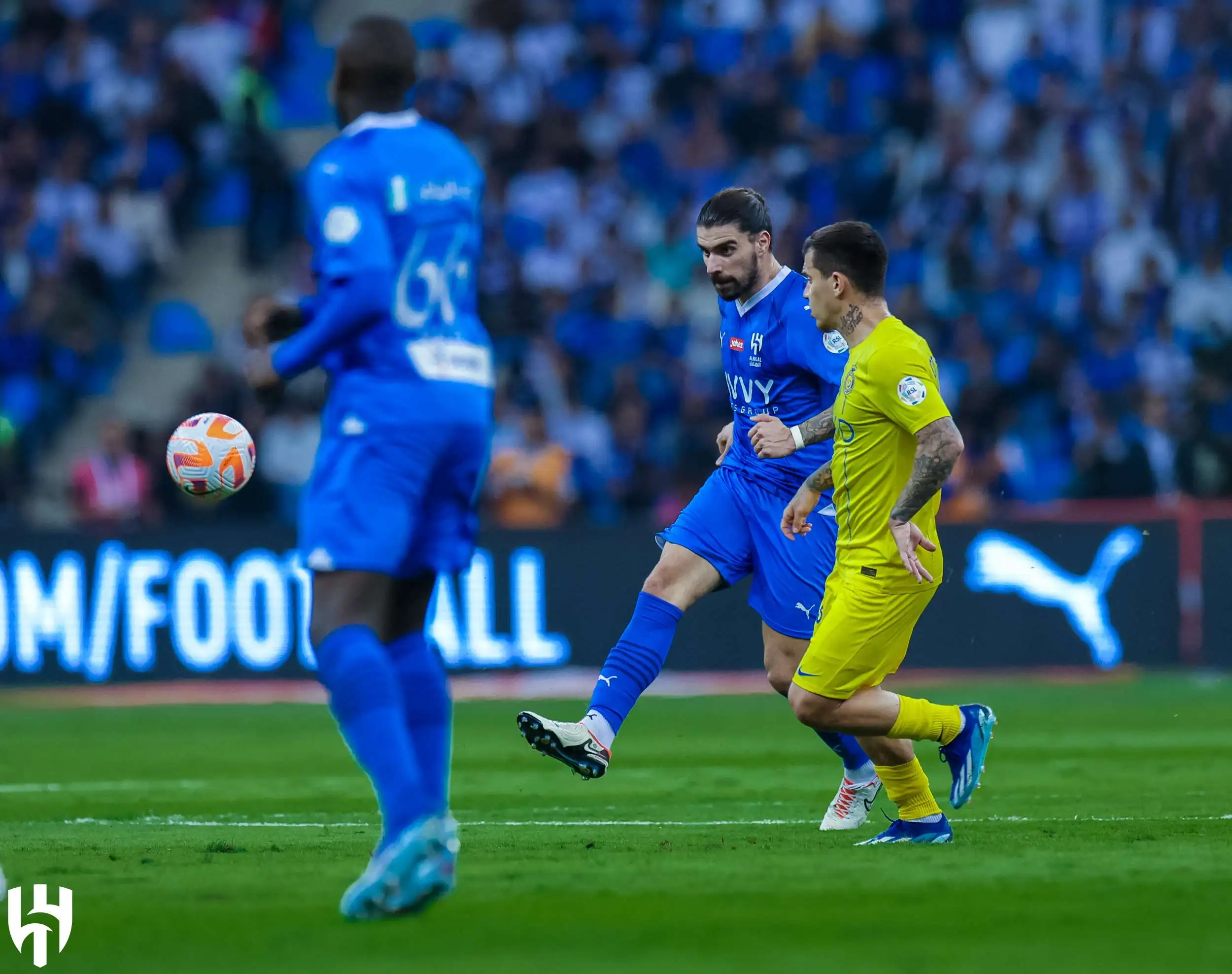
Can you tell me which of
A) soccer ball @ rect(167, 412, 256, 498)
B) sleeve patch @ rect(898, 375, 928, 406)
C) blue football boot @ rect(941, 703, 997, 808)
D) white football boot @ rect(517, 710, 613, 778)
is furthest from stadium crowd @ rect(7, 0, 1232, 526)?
sleeve patch @ rect(898, 375, 928, 406)

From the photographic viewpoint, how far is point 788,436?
7.96 metres

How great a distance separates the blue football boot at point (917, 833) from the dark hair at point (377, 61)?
329cm

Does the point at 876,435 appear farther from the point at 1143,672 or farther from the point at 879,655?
the point at 1143,672

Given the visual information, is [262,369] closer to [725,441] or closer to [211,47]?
[725,441]

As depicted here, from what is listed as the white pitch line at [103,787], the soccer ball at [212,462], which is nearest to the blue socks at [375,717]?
the soccer ball at [212,462]

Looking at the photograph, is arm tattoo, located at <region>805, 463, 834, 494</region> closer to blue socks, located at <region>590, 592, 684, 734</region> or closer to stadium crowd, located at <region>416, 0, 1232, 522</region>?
blue socks, located at <region>590, 592, 684, 734</region>

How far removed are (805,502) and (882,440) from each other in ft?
2.22

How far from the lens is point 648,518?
17.7 m

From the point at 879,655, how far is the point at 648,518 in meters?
10.7

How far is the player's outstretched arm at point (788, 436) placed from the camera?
792cm

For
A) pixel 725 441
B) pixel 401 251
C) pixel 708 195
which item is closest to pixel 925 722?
pixel 725 441

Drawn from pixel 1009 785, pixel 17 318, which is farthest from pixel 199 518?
pixel 1009 785

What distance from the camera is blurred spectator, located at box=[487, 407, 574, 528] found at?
1753 cm

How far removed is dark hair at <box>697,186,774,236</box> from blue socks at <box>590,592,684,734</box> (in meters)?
1.58
